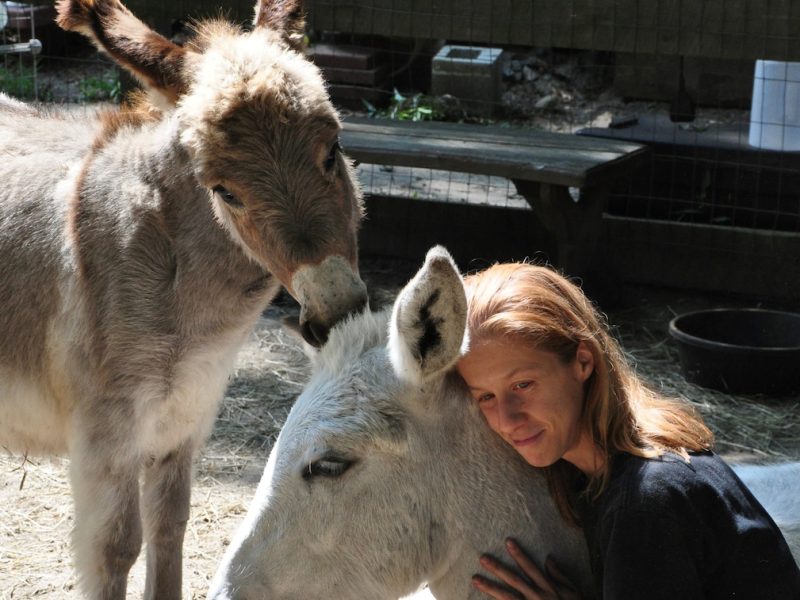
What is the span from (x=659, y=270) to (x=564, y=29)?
1.59 m

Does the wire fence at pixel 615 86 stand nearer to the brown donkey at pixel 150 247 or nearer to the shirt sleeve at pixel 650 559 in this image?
the brown donkey at pixel 150 247

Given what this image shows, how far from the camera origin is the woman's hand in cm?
229

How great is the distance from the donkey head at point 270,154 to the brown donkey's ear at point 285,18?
0.86 ft

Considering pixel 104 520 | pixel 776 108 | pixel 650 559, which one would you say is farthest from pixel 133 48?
pixel 776 108

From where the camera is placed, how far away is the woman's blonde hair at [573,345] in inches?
88.7

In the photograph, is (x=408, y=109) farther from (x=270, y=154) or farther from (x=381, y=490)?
(x=381, y=490)

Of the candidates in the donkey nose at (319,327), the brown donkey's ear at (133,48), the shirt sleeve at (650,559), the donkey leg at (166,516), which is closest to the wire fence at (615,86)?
the brown donkey's ear at (133,48)

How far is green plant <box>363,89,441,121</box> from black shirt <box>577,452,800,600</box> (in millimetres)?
7559

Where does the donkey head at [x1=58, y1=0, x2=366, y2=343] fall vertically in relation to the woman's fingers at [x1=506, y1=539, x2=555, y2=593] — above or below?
above

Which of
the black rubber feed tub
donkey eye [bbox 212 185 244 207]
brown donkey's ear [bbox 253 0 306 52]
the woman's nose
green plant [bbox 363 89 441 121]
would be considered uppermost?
brown donkey's ear [bbox 253 0 306 52]

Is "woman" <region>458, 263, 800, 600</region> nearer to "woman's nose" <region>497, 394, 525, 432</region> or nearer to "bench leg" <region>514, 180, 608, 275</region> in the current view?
"woman's nose" <region>497, 394, 525, 432</region>

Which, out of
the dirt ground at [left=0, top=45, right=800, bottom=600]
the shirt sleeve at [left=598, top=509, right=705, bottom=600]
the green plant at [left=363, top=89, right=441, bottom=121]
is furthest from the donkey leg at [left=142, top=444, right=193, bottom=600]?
the green plant at [left=363, top=89, right=441, bottom=121]

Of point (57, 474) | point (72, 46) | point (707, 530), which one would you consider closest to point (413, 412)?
point (707, 530)

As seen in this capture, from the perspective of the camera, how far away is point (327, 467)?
224cm
